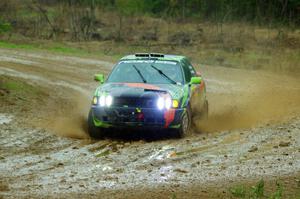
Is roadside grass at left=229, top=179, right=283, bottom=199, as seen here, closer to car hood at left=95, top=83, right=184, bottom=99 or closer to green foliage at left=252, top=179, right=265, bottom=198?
green foliage at left=252, top=179, right=265, bottom=198

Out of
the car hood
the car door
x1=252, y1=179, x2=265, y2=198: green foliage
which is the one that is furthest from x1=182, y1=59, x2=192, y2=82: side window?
x1=252, y1=179, x2=265, y2=198: green foliage

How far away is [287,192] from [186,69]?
6.99 meters

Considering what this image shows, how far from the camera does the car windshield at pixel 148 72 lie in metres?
14.0

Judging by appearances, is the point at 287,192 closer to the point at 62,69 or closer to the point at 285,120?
the point at 285,120

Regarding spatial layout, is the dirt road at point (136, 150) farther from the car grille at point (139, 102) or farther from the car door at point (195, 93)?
the car grille at point (139, 102)

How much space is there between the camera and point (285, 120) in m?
14.9

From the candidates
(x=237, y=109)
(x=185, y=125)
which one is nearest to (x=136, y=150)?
(x=185, y=125)

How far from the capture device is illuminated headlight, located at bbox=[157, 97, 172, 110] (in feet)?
42.3

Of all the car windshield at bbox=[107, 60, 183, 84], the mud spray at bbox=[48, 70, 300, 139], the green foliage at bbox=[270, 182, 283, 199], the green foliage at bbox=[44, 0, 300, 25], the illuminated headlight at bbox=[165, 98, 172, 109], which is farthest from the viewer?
the green foliage at bbox=[44, 0, 300, 25]

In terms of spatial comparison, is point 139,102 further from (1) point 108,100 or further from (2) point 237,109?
(2) point 237,109

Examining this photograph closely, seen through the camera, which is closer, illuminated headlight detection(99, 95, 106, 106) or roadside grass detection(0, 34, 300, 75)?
illuminated headlight detection(99, 95, 106, 106)

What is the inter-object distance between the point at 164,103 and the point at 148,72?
57.6 inches

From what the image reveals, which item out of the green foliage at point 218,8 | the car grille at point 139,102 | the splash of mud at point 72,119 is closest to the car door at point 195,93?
the car grille at point 139,102

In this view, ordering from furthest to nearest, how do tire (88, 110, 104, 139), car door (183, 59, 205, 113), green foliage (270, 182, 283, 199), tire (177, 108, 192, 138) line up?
car door (183, 59, 205, 113), tire (88, 110, 104, 139), tire (177, 108, 192, 138), green foliage (270, 182, 283, 199)
